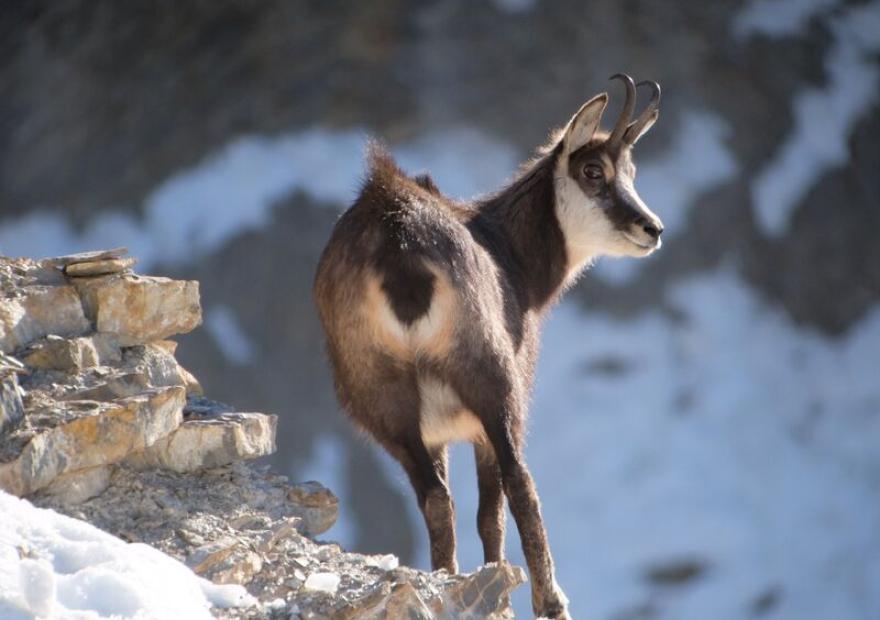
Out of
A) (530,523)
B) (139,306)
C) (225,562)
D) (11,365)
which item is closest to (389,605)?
(225,562)

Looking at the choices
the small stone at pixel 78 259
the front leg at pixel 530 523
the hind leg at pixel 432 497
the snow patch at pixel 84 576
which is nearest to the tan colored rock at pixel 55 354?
the small stone at pixel 78 259

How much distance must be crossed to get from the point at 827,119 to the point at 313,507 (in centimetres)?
1241

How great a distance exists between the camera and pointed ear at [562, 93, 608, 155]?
5.93 m

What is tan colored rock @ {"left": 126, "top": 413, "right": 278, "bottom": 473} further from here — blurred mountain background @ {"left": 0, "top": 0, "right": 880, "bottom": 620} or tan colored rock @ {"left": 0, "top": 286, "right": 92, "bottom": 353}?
blurred mountain background @ {"left": 0, "top": 0, "right": 880, "bottom": 620}

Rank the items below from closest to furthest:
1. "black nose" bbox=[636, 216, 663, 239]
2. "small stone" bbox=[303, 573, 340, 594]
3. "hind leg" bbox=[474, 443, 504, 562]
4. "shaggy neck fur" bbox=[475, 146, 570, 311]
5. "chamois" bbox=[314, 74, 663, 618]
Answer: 1. "small stone" bbox=[303, 573, 340, 594]
2. "chamois" bbox=[314, 74, 663, 618]
3. "hind leg" bbox=[474, 443, 504, 562]
4. "shaggy neck fur" bbox=[475, 146, 570, 311]
5. "black nose" bbox=[636, 216, 663, 239]

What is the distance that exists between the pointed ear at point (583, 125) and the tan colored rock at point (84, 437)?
224cm

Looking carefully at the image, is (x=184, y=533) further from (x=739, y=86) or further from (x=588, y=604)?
(x=739, y=86)

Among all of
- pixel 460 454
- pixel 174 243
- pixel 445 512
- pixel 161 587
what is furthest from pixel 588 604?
pixel 161 587

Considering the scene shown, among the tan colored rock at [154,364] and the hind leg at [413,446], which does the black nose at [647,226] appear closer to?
the hind leg at [413,446]

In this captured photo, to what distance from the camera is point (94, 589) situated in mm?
3463

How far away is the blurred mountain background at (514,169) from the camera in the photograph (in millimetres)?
13609

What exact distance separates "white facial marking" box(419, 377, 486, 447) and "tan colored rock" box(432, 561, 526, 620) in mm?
751

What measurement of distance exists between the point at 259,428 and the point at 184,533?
0.69 metres

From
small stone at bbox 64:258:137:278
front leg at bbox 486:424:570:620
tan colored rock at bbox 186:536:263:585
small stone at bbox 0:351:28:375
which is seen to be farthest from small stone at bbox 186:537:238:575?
small stone at bbox 64:258:137:278
